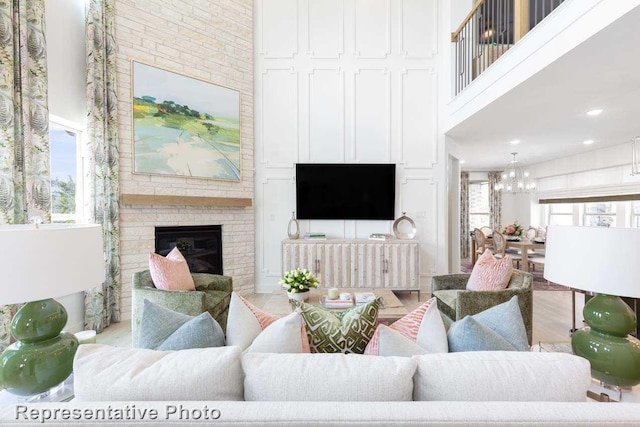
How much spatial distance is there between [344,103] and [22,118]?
144 inches

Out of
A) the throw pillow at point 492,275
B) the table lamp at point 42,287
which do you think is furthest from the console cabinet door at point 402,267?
the table lamp at point 42,287

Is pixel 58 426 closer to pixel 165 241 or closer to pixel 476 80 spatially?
pixel 165 241

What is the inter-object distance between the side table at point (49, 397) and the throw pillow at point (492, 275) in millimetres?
2850

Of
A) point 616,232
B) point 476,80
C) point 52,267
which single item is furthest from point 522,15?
point 52,267

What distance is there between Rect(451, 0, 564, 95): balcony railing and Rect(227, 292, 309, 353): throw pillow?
3683 millimetres

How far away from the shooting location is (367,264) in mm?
4328

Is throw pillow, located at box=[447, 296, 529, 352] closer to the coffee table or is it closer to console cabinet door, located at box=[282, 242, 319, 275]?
the coffee table

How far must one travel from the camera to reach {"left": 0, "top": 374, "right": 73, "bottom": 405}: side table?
1190 millimetres

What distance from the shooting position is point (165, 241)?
12.8 feet

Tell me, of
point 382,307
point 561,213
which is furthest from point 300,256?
→ point 561,213

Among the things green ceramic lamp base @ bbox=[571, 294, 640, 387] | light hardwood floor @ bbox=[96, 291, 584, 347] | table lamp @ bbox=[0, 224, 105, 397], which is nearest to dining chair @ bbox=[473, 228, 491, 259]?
light hardwood floor @ bbox=[96, 291, 584, 347]

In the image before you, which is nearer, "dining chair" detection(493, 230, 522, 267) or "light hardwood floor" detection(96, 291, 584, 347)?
"light hardwood floor" detection(96, 291, 584, 347)

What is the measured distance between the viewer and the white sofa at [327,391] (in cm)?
76

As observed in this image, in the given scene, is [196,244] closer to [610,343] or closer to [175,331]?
[175,331]
